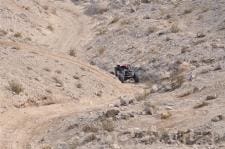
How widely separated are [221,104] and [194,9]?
31.3 m

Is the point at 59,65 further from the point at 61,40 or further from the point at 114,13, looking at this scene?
the point at 114,13

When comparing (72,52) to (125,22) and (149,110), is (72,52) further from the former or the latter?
(149,110)

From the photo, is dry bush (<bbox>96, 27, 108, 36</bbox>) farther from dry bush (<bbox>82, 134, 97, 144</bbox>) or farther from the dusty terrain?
dry bush (<bbox>82, 134, 97, 144</bbox>)

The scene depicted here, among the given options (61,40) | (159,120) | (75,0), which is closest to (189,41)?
(61,40)

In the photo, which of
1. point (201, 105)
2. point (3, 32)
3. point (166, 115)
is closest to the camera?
point (166, 115)

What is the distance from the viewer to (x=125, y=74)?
131 feet

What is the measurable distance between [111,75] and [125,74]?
4.44 ft

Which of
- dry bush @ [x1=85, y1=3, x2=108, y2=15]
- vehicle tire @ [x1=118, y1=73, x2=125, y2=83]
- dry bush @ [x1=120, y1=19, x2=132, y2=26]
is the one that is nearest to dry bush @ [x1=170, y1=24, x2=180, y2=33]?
dry bush @ [x1=120, y1=19, x2=132, y2=26]

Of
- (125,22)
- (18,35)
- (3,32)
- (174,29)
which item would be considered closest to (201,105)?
(174,29)

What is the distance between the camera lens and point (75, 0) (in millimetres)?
73625

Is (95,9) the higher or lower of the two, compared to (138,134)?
higher

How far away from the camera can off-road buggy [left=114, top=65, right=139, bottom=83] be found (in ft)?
131

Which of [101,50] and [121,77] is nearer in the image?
[121,77]

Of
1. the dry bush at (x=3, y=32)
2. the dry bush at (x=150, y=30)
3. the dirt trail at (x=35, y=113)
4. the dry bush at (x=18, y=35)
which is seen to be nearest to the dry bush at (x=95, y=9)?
the dry bush at (x=150, y=30)
